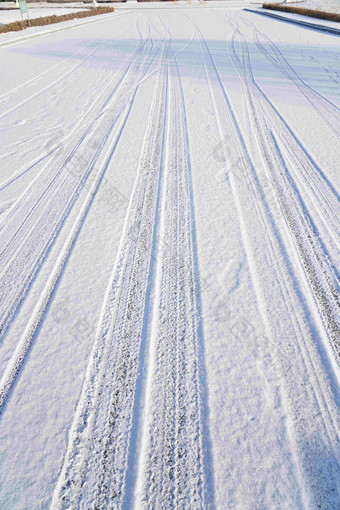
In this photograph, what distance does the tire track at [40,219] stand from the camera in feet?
8.67

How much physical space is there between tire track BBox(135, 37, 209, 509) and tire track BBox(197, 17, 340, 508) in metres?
0.53

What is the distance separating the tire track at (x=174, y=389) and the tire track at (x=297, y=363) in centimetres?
53

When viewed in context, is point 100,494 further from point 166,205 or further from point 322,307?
point 166,205

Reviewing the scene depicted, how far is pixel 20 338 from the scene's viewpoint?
224cm

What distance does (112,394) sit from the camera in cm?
192

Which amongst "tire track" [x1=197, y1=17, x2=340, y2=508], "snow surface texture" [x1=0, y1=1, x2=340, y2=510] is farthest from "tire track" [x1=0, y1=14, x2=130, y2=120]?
"tire track" [x1=197, y1=17, x2=340, y2=508]

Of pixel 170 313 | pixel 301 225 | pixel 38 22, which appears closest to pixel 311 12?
pixel 38 22

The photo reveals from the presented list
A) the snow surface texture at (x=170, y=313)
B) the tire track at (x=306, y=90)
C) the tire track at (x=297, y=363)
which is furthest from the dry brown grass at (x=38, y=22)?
the tire track at (x=297, y=363)

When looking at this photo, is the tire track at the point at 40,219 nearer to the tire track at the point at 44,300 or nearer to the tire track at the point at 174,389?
the tire track at the point at 44,300

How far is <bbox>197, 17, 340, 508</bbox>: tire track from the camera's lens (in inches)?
62.8

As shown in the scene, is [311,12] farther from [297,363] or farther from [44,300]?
[44,300]

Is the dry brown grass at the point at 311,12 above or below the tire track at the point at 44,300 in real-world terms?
above

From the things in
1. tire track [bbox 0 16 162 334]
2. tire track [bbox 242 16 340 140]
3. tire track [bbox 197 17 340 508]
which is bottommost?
tire track [bbox 197 17 340 508]

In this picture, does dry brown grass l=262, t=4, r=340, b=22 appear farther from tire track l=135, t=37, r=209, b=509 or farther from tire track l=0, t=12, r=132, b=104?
tire track l=135, t=37, r=209, b=509
